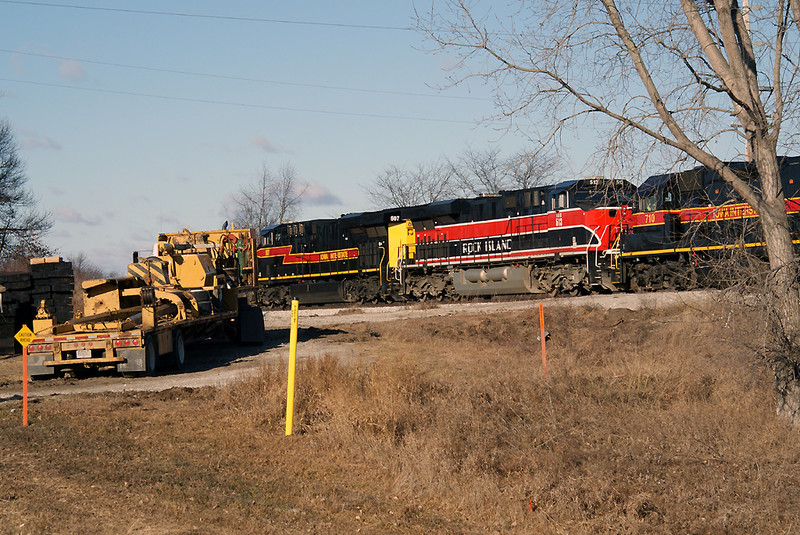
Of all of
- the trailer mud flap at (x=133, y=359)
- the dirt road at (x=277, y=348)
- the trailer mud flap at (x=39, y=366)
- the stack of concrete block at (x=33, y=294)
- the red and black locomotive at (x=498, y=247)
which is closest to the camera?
the dirt road at (x=277, y=348)

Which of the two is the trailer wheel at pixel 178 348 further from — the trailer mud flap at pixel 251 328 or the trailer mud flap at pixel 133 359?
the trailer mud flap at pixel 251 328

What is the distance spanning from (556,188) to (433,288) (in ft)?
23.3

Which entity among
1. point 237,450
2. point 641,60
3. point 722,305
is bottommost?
point 237,450

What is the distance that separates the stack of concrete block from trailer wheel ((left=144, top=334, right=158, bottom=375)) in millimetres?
5612

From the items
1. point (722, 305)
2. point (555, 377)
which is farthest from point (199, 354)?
point (722, 305)

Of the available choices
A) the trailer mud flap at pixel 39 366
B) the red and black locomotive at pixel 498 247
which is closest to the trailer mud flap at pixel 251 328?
the trailer mud flap at pixel 39 366

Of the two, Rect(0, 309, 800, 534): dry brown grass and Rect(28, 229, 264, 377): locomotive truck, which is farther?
Rect(28, 229, 264, 377): locomotive truck

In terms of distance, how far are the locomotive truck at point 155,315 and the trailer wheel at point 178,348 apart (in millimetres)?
20

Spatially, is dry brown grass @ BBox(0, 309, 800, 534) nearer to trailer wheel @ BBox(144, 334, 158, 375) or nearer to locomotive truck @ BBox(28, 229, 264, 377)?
trailer wheel @ BBox(144, 334, 158, 375)

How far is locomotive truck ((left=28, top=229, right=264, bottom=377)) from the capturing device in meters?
13.1

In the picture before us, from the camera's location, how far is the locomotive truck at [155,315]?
1309 cm

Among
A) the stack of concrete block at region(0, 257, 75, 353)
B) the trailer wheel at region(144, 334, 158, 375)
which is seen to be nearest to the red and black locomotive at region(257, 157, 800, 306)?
the trailer wheel at region(144, 334, 158, 375)

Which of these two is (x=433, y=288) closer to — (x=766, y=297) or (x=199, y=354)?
(x=199, y=354)

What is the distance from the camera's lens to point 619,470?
21.8 feet
